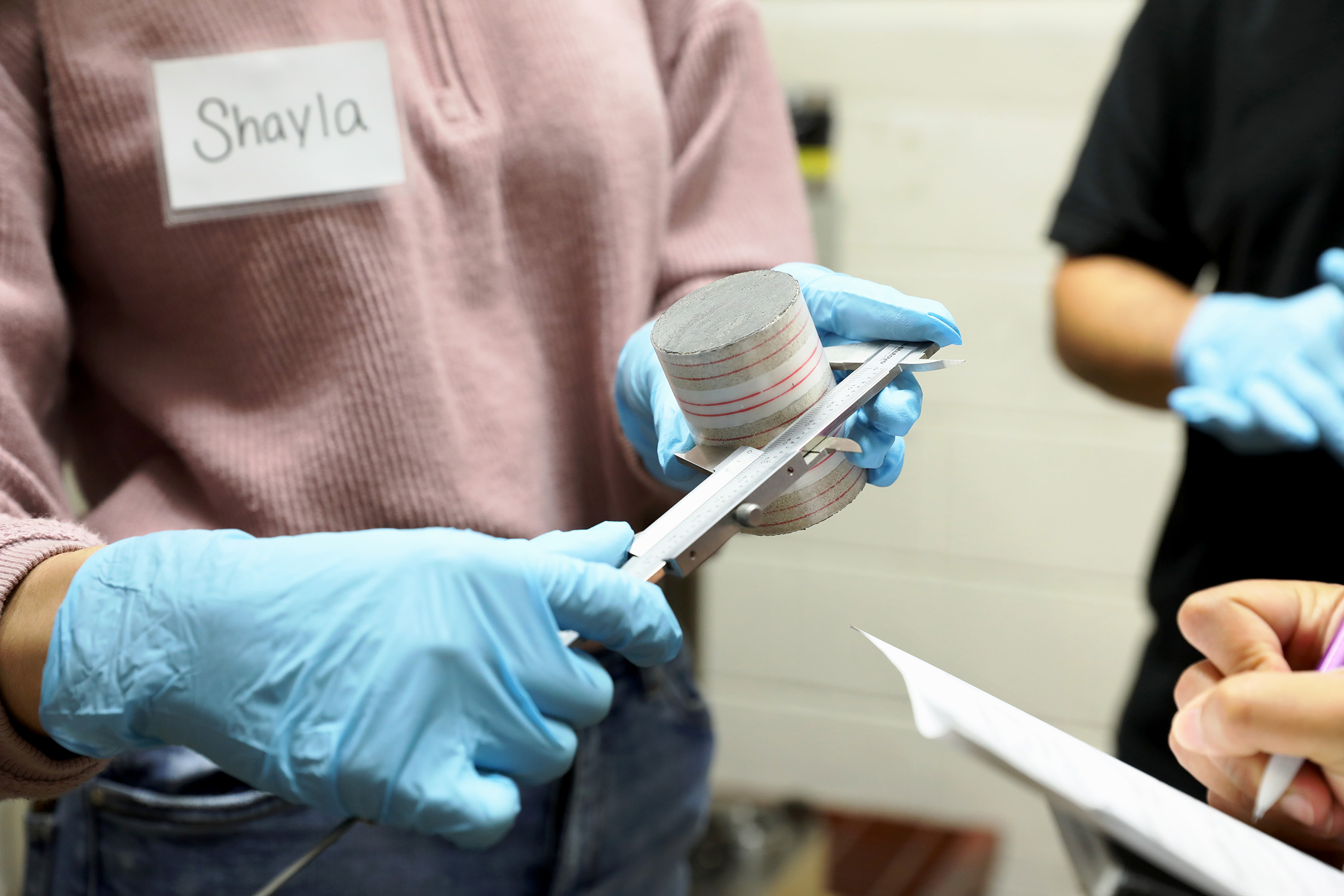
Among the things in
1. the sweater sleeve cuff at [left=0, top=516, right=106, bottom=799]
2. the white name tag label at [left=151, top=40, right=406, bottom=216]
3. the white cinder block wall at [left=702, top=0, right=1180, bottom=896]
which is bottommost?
the white cinder block wall at [left=702, top=0, right=1180, bottom=896]

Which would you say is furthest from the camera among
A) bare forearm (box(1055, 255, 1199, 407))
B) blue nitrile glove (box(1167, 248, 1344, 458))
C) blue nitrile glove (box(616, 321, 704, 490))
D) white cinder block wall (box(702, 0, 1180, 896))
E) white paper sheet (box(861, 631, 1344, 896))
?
white cinder block wall (box(702, 0, 1180, 896))

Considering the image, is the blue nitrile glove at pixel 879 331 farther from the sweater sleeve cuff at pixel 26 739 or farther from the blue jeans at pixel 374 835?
the sweater sleeve cuff at pixel 26 739

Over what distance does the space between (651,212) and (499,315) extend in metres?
0.12

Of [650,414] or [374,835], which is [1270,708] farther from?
[374,835]

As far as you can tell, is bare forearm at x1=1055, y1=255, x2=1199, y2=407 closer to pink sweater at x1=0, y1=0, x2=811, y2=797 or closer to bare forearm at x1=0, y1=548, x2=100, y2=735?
pink sweater at x1=0, y1=0, x2=811, y2=797

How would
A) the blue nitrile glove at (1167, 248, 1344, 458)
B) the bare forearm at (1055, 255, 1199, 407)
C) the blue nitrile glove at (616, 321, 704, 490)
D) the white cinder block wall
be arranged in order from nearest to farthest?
the blue nitrile glove at (616, 321, 704, 490)
the blue nitrile glove at (1167, 248, 1344, 458)
the bare forearm at (1055, 255, 1199, 407)
the white cinder block wall

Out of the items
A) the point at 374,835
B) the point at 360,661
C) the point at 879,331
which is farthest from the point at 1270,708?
the point at 374,835

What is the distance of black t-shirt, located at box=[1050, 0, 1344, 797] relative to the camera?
78cm

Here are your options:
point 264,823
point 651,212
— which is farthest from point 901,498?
point 264,823

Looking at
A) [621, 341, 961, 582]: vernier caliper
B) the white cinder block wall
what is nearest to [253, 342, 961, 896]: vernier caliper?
[621, 341, 961, 582]: vernier caliper

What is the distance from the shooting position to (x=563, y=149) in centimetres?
58

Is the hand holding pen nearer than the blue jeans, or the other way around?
the hand holding pen

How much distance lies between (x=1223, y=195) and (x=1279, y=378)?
0.66 ft

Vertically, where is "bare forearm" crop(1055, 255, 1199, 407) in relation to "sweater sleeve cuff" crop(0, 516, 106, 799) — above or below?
below
